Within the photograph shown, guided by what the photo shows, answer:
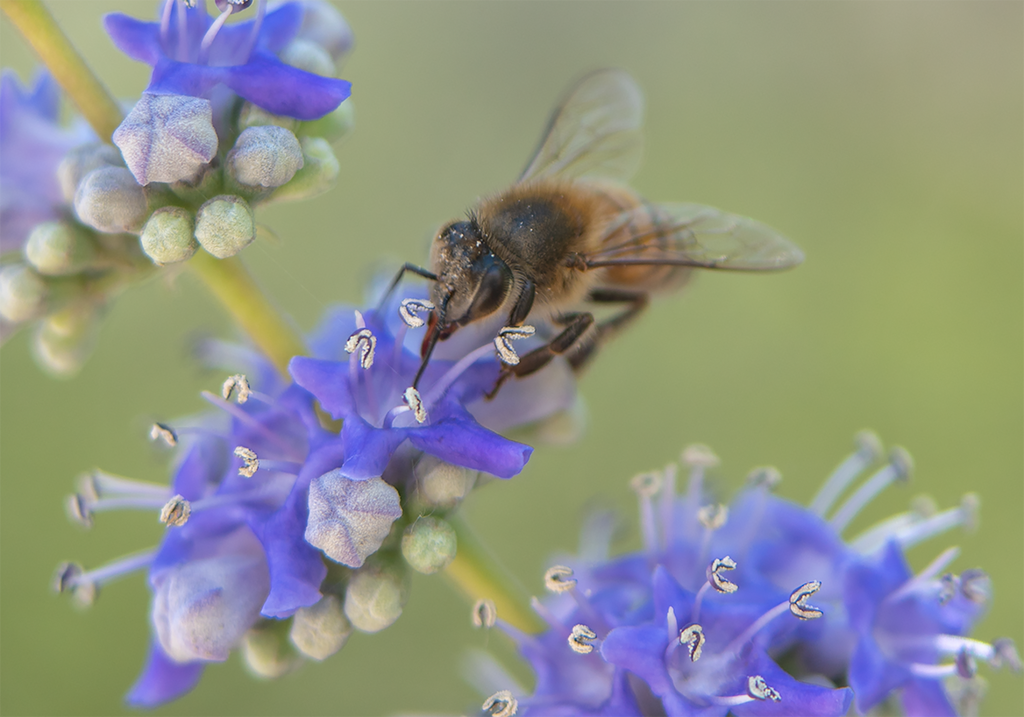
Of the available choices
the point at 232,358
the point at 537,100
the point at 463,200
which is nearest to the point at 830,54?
the point at 537,100

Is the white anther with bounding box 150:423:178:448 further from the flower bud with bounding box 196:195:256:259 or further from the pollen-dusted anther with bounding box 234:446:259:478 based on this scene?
the flower bud with bounding box 196:195:256:259

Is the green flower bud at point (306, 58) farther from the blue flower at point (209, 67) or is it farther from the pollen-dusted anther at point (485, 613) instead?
the pollen-dusted anther at point (485, 613)

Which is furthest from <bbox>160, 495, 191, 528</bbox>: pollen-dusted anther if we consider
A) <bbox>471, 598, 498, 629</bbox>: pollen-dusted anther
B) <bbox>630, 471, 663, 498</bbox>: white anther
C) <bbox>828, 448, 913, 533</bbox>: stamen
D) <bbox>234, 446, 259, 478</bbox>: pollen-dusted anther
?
<bbox>828, 448, 913, 533</bbox>: stamen

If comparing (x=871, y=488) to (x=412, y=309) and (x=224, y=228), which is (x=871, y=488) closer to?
(x=412, y=309)

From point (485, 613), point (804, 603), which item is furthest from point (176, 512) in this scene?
point (804, 603)

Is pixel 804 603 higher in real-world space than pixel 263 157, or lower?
lower

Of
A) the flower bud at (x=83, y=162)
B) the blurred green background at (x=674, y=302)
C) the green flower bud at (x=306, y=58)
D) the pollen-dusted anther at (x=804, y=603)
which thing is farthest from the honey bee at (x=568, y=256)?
the blurred green background at (x=674, y=302)
